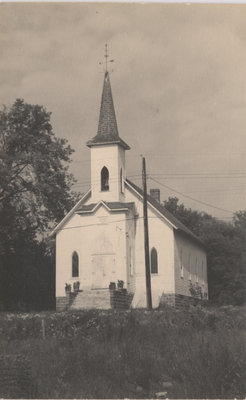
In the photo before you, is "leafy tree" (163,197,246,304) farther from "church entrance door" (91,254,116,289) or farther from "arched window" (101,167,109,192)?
"arched window" (101,167,109,192)

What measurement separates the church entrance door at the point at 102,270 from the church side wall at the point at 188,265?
4526 mm

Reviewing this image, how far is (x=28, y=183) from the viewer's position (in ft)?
142

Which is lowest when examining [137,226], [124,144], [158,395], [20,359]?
[158,395]

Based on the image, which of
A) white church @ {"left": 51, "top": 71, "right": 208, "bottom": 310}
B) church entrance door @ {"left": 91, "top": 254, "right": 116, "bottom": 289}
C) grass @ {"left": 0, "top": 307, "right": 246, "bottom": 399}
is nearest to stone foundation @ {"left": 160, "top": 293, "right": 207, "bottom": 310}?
white church @ {"left": 51, "top": 71, "right": 208, "bottom": 310}

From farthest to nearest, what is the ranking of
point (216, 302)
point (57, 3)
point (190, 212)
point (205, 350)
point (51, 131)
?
point (190, 212), point (216, 302), point (51, 131), point (57, 3), point (205, 350)

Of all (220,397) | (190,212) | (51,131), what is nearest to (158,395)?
(220,397)

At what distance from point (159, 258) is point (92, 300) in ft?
19.1

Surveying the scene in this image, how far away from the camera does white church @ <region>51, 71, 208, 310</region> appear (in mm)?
40594

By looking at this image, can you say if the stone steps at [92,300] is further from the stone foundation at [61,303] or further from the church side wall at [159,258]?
the church side wall at [159,258]

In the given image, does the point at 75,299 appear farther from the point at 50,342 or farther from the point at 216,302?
the point at 50,342

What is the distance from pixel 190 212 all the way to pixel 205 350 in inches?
1868

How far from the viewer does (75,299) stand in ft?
129

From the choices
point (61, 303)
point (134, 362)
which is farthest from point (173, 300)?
point (134, 362)

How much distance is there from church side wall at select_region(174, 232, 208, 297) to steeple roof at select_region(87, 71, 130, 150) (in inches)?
312
